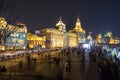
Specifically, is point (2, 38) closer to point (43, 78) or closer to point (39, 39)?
point (43, 78)

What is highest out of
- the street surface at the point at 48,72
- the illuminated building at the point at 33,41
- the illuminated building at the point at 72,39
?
the illuminated building at the point at 72,39

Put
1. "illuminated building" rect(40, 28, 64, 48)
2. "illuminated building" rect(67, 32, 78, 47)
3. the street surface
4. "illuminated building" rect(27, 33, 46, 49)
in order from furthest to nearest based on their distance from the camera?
"illuminated building" rect(67, 32, 78, 47)
"illuminated building" rect(40, 28, 64, 48)
"illuminated building" rect(27, 33, 46, 49)
the street surface

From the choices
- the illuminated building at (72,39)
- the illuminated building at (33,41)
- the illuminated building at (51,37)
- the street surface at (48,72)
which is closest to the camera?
the street surface at (48,72)

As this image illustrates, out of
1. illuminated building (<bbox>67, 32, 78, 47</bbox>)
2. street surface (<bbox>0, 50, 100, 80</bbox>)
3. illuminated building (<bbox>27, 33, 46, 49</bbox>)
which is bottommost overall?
street surface (<bbox>0, 50, 100, 80</bbox>)

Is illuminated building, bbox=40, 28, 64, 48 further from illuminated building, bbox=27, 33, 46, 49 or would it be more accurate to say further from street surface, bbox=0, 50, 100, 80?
street surface, bbox=0, 50, 100, 80

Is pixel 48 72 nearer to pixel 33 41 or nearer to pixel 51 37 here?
pixel 33 41

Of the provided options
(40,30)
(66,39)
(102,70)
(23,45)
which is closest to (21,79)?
(102,70)

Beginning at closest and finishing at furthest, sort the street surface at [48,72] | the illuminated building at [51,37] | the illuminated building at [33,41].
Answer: the street surface at [48,72]
the illuminated building at [33,41]
the illuminated building at [51,37]

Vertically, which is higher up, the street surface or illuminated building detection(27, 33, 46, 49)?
illuminated building detection(27, 33, 46, 49)

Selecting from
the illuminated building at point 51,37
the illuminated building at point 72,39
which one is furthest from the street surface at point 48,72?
the illuminated building at point 72,39

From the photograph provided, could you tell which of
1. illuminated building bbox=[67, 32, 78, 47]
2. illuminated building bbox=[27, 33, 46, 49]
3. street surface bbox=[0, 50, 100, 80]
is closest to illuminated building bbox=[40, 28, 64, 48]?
illuminated building bbox=[27, 33, 46, 49]

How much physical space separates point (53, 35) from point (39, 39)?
67.5 feet

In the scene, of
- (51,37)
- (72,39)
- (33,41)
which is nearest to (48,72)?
(33,41)

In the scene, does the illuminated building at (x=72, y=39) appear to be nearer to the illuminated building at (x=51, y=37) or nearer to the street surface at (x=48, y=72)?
the illuminated building at (x=51, y=37)
